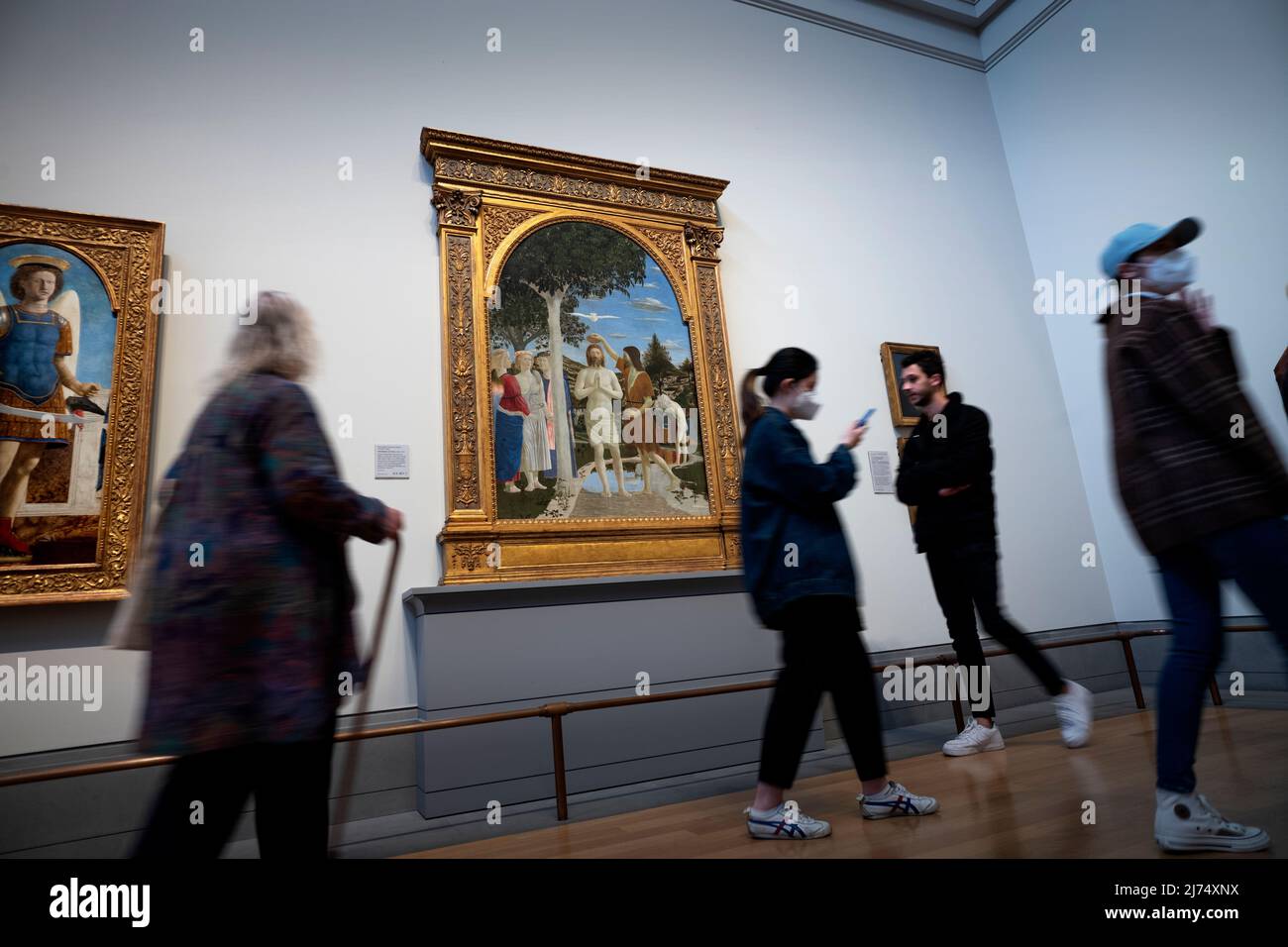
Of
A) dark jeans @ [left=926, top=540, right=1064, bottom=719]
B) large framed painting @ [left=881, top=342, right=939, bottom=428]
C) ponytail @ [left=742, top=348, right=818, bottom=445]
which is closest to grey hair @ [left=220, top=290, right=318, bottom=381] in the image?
ponytail @ [left=742, top=348, right=818, bottom=445]

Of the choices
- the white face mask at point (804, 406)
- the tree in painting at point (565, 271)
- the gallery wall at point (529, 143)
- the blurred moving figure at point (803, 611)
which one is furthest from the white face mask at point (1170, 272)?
the gallery wall at point (529, 143)

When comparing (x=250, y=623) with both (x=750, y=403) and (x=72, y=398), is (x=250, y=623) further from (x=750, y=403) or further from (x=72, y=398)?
(x=72, y=398)

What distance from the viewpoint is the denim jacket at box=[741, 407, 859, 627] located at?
225 cm

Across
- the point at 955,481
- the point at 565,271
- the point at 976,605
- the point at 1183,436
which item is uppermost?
the point at 565,271

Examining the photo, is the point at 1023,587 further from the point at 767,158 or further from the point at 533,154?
the point at 533,154

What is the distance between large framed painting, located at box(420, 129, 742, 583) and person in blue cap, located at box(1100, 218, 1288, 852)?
285 centimetres

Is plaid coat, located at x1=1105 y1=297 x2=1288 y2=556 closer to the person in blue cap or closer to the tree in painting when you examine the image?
the person in blue cap

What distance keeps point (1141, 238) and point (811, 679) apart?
1.55m

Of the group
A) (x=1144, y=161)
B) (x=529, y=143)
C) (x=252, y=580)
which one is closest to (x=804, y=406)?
(x=252, y=580)

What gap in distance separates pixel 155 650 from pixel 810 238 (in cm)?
539

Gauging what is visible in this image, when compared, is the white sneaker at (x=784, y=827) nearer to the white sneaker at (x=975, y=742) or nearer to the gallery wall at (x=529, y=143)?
the white sneaker at (x=975, y=742)

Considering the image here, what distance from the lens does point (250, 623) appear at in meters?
1.45

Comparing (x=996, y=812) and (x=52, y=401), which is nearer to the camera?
(x=996, y=812)

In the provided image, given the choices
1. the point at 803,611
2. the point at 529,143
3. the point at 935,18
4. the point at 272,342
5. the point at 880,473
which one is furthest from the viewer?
the point at 935,18
